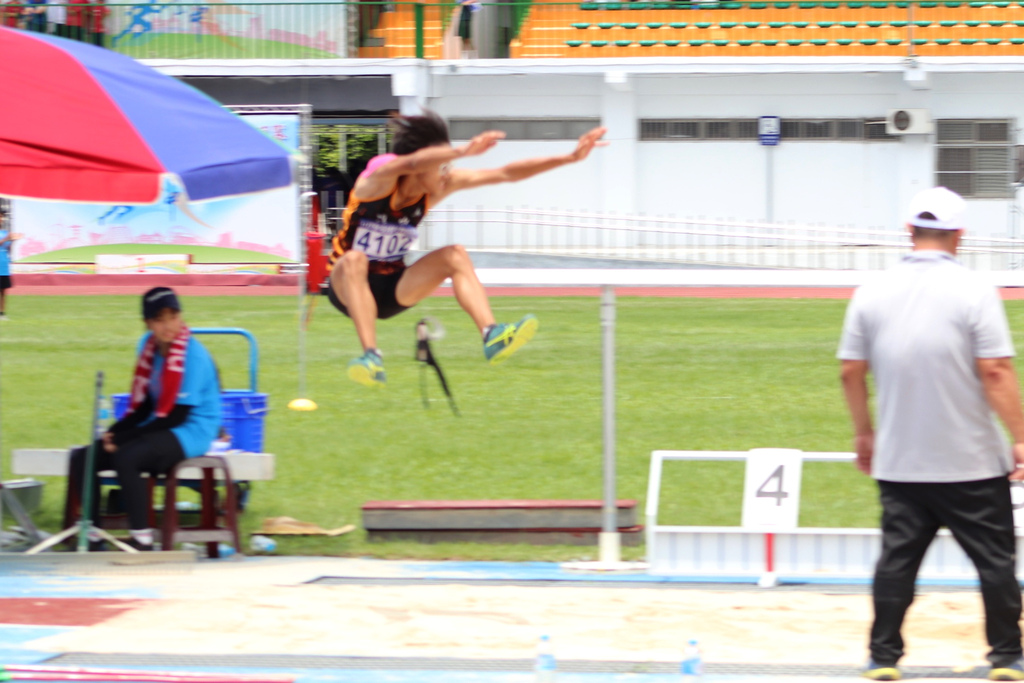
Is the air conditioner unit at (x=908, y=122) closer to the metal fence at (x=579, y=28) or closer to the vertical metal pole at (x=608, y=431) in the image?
the metal fence at (x=579, y=28)

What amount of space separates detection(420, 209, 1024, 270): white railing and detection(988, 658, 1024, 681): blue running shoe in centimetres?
1839

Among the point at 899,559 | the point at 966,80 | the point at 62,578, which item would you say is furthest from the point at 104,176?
the point at 966,80

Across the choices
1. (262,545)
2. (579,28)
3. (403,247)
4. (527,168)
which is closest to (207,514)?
(262,545)

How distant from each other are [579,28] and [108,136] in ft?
69.4

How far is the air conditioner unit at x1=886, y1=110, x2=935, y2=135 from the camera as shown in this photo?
82.7 ft

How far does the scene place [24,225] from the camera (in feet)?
65.9

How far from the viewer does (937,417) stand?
169 inches

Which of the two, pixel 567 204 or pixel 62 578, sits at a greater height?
pixel 567 204

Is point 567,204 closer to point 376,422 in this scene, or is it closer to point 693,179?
→ point 693,179

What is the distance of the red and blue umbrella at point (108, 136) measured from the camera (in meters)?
5.51

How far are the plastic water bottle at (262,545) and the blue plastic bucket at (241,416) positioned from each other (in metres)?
0.61

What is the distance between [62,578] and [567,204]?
66.7 feet

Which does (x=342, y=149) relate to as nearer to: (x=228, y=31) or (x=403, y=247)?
(x=228, y=31)

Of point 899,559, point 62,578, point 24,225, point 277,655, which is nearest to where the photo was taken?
point 899,559
